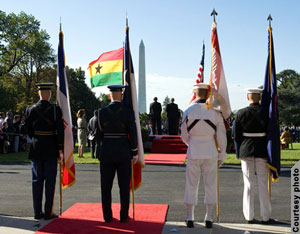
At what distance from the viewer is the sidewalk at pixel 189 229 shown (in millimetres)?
5363

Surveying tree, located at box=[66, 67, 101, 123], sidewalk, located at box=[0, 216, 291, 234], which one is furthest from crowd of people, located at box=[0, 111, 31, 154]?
tree, located at box=[66, 67, 101, 123]

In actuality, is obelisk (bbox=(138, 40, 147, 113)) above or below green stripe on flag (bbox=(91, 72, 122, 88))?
above

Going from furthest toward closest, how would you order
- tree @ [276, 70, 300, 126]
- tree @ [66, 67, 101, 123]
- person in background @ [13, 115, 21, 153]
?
tree @ [66, 67, 101, 123], tree @ [276, 70, 300, 126], person in background @ [13, 115, 21, 153]

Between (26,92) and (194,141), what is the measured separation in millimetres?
48170

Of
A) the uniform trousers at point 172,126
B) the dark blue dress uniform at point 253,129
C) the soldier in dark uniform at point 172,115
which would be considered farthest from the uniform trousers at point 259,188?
the uniform trousers at point 172,126

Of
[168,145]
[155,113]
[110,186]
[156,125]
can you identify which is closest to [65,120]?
[110,186]

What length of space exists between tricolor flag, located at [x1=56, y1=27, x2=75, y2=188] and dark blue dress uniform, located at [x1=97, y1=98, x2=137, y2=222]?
33.4 inches

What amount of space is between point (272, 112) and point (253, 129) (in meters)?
0.38

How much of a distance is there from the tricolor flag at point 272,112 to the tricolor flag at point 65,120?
3.08 metres

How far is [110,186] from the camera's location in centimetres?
581

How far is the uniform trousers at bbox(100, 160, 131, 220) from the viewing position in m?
5.77

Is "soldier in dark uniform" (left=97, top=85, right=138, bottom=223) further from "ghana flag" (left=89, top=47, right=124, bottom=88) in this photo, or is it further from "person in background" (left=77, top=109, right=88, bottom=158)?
"person in background" (left=77, top=109, right=88, bottom=158)

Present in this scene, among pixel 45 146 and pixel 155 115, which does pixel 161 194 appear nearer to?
pixel 45 146

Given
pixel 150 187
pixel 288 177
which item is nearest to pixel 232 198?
pixel 150 187
